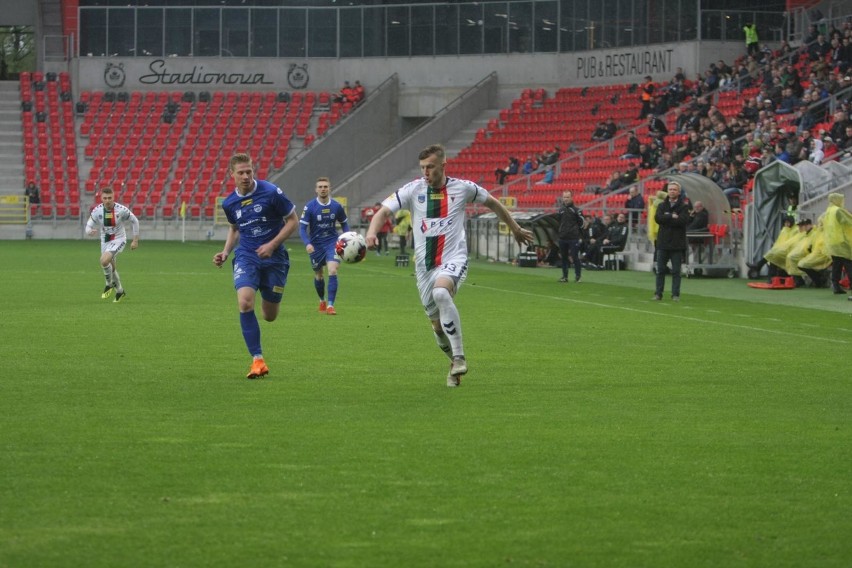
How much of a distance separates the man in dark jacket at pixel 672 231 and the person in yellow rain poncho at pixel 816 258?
14.0 ft

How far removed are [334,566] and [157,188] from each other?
52.6 m

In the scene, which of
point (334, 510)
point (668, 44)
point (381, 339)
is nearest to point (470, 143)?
point (668, 44)

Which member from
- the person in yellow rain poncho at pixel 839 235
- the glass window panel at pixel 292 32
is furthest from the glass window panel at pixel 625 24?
the person in yellow rain poncho at pixel 839 235

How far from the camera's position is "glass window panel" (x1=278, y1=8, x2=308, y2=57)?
62.6 metres

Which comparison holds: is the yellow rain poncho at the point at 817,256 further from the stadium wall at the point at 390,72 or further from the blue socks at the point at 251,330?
the stadium wall at the point at 390,72

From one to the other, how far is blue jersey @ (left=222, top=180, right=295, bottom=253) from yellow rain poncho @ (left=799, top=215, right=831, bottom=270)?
16.6 metres

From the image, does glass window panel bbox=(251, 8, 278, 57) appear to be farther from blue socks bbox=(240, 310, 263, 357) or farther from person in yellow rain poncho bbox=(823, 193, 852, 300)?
blue socks bbox=(240, 310, 263, 357)

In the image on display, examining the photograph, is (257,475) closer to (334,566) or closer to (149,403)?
(334,566)

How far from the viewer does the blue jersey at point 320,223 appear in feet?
71.5

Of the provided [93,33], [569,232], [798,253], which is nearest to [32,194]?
[93,33]

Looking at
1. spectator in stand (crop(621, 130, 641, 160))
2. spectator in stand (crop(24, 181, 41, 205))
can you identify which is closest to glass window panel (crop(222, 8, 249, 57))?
spectator in stand (crop(24, 181, 41, 205))

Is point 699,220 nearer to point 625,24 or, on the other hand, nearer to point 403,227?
point 403,227

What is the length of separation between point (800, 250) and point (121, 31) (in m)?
41.7

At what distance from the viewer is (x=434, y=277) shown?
12484mm
